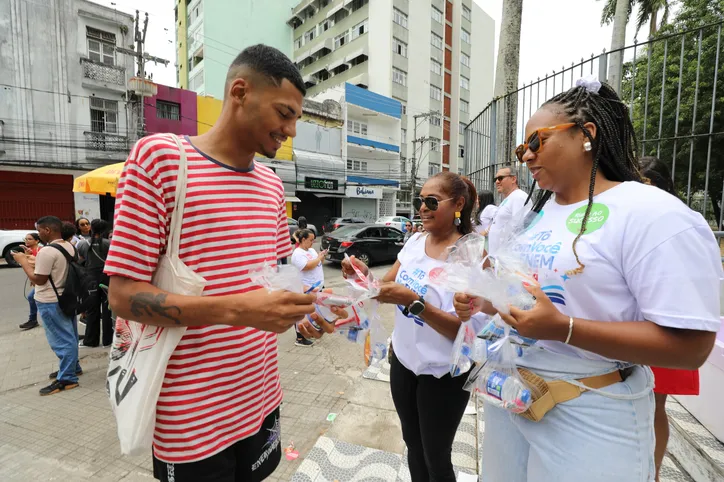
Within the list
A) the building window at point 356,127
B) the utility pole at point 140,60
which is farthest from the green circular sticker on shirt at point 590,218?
the building window at point 356,127

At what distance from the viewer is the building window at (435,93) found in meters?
36.5

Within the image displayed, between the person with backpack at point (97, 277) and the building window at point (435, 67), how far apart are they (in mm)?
36660

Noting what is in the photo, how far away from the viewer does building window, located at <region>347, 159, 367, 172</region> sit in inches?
1197

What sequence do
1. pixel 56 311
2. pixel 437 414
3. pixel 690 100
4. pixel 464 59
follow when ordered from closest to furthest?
1. pixel 437 414
2. pixel 56 311
3. pixel 690 100
4. pixel 464 59

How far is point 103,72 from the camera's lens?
17891 millimetres

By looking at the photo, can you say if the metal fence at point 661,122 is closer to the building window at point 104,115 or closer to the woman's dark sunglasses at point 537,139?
the woman's dark sunglasses at point 537,139

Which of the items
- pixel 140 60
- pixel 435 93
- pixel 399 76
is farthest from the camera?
pixel 435 93

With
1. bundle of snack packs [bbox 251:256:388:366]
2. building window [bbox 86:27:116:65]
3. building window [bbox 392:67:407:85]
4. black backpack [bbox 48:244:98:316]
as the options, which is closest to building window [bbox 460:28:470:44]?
building window [bbox 392:67:407:85]

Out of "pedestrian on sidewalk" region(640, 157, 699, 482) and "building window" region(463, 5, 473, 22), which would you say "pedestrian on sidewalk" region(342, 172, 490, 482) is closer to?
"pedestrian on sidewalk" region(640, 157, 699, 482)

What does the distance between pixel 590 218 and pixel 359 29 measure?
37.5 m

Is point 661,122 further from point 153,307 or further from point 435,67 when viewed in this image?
point 435,67

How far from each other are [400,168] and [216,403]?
111ft

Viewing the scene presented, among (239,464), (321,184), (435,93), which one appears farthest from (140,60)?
(435,93)

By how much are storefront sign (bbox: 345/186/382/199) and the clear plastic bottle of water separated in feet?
91.2
